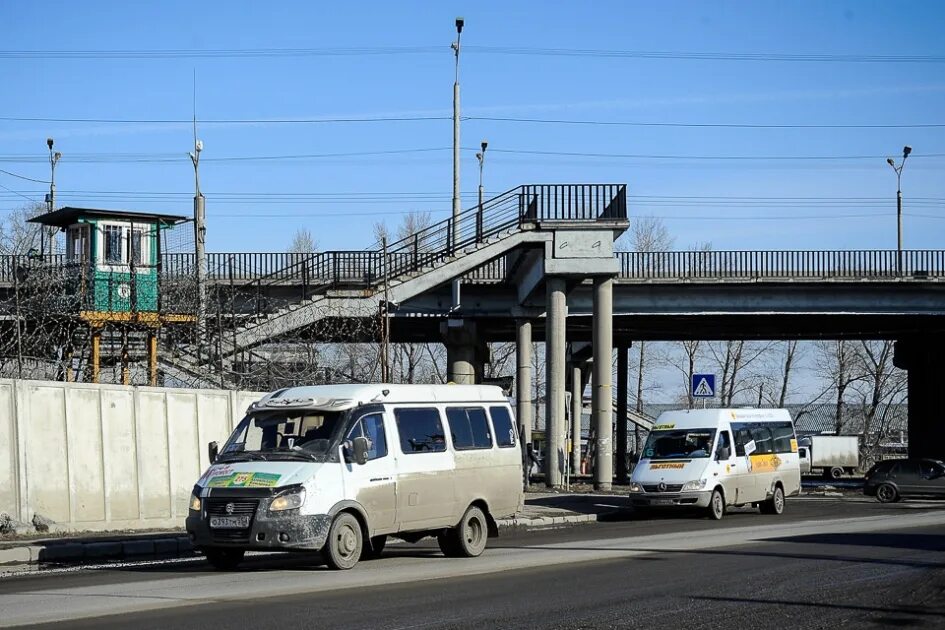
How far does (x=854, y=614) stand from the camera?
38.4 ft

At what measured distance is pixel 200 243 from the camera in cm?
3856

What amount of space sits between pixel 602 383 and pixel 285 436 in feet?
77.5

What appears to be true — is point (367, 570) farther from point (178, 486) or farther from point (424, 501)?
point (178, 486)

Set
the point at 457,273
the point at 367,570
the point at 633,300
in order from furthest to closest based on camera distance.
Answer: the point at 633,300, the point at 457,273, the point at 367,570

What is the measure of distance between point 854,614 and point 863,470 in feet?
211

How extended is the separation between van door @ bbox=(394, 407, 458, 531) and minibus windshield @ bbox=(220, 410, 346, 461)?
115 cm

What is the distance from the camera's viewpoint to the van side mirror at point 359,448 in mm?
15705

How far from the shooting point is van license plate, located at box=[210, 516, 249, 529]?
14953 millimetres

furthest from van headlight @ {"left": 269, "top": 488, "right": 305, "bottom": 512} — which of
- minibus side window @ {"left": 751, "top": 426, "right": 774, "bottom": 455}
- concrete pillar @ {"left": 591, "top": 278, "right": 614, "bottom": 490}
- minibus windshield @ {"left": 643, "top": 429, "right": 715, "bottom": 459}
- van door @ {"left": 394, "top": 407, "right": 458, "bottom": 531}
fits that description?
concrete pillar @ {"left": 591, "top": 278, "right": 614, "bottom": 490}

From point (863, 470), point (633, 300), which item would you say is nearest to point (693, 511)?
point (633, 300)

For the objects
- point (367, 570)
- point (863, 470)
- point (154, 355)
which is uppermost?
point (154, 355)

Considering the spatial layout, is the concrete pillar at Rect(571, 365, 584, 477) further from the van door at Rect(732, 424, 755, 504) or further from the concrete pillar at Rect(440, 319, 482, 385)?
the van door at Rect(732, 424, 755, 504)

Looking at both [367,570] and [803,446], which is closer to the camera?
[367,570]

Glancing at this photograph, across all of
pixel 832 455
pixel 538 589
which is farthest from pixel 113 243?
pixel 832 455
